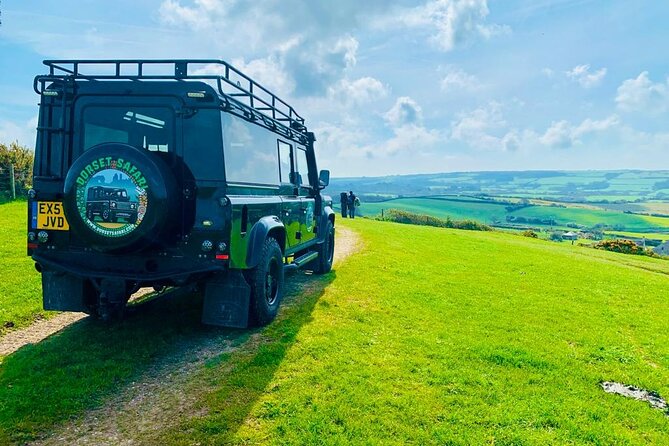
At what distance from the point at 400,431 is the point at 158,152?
4.08 metres

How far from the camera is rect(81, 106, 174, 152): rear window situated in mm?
5609

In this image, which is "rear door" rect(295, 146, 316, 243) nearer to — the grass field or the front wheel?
the front wheel

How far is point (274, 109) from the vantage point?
7492 millimetres

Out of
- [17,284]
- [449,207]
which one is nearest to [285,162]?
[17,284]

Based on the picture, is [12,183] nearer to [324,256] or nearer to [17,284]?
[17,284]

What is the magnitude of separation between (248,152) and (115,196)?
1963mm

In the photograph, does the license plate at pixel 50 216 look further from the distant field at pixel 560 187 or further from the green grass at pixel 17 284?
the distant field at pixel 560 187

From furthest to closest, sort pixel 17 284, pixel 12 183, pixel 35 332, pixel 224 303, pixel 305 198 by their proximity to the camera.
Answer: pixel 12 183 → pixel 305 198 → pixel 17 284 → pixel 35 332 → pixel 224 303

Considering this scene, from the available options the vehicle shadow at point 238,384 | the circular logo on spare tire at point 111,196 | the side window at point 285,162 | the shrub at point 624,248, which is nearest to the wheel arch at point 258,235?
the vehicle shadow at point 238,384

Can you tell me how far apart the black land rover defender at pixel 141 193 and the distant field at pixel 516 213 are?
6779 centimetres

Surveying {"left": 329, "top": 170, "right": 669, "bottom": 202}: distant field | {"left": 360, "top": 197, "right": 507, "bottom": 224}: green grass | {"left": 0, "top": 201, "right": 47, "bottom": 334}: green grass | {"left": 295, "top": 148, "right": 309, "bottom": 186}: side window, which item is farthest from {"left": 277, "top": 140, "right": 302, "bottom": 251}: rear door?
{"left": 329, "top": 170, "right": 669, "bottom": 202}: distant field

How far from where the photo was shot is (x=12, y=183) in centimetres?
2100

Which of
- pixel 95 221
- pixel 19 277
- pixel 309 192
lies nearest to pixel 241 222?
pixel 95 221

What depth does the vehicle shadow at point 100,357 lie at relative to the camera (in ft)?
13.7
